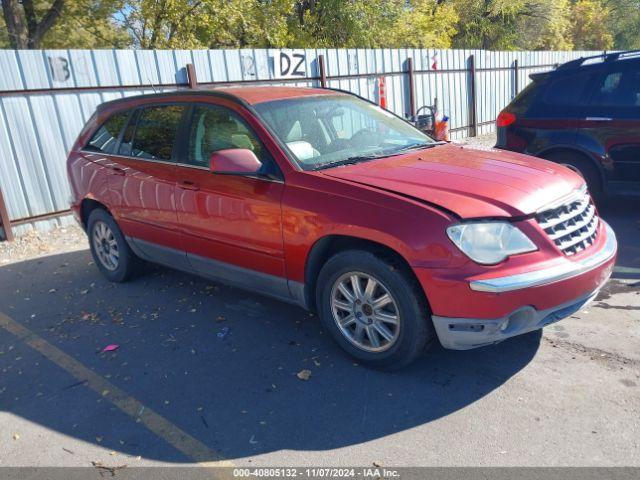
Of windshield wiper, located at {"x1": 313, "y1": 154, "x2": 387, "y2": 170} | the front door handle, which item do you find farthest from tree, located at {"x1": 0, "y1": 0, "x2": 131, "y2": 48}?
windshield wiper, located at {"x1": 313, "y1": 154, "x2": 387, "y2": 170}

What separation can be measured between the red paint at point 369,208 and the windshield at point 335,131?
13cm

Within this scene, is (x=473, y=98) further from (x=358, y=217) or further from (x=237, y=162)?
(x=358, y=217)

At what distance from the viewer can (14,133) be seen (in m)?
7.24

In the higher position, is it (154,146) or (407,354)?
(154,146)

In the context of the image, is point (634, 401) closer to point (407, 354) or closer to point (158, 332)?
point (407, 354)

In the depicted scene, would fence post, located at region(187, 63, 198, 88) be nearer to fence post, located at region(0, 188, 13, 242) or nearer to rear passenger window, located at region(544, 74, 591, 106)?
fence post, located at region(0, 188, 13, 242)

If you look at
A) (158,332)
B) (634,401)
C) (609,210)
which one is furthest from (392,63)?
(634,401)

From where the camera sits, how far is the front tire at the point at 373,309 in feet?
10.5

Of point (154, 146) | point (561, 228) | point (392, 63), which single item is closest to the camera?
point (561, 228)

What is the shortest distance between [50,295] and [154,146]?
2.00 metres

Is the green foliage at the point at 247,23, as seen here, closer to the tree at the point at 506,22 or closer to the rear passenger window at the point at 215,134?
the tree at the point at 506,22

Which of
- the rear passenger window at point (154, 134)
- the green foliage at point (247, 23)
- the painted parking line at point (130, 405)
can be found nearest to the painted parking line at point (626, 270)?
the painted parking line at point (130, 405)

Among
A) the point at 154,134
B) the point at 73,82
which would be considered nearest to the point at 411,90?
the point at 73,82

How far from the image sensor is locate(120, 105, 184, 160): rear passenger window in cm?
467
